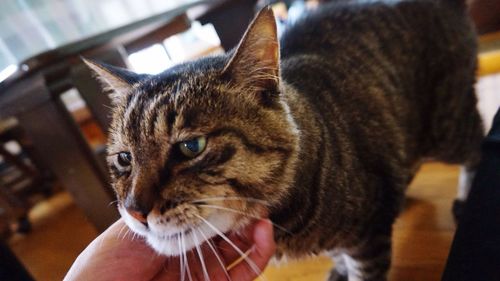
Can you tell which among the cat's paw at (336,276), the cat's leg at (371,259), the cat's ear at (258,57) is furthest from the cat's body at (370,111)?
the cat's paw at (336,276)

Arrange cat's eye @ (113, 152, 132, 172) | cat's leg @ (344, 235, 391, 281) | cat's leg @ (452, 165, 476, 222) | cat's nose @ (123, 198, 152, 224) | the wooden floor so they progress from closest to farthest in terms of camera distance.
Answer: cat's nose @ (123, 198, 152, 224) → cat's eye @ (113, 152, 132, 172) → cat's leg @ (344, 235, 391, 281) → the wooden floor → cat's leg @ (452, 165, 476, 222)

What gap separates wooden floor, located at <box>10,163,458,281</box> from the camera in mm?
1016

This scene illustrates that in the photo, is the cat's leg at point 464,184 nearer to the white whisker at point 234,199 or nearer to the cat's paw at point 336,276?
the cat's paw at point 336,276

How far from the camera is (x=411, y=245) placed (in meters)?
1.11

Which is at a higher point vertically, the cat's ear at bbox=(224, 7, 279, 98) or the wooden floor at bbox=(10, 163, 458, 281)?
the cat's ear at bbox=(224, 7, 279, 98)

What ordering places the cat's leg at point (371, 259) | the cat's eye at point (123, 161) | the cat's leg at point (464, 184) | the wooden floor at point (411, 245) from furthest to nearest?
the cat's leg at point (464, 184) → the wooden floor at point (411, 245) → the cat's leg at point (371, 259) → the cat's eye at point (123, 161)

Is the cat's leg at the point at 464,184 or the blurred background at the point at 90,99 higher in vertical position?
the blurred background at the point at 90,99

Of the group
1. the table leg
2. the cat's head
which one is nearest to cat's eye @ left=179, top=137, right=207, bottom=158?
the cat's head

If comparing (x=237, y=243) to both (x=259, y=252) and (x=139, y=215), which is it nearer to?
(x=259, y=252)

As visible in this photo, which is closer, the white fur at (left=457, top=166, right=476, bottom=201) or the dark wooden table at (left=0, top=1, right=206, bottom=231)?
the dark wooden table at (left=0, top=1, right=206, bottom=231)

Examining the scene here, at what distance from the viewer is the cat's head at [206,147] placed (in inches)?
24.0

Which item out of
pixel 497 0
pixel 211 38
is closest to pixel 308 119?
pixel 497 0

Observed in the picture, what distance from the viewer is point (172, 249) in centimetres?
66

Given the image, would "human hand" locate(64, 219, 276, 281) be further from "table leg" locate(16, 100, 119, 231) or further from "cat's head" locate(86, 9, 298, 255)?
"table leg" locate(16, 100, 119, 231)
